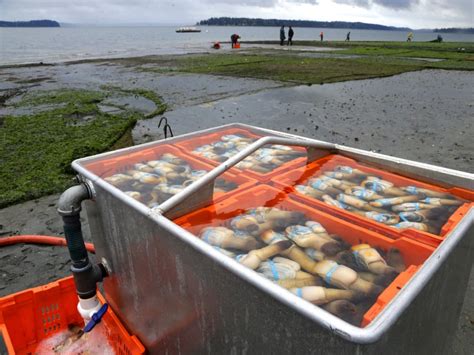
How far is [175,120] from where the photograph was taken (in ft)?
28.1

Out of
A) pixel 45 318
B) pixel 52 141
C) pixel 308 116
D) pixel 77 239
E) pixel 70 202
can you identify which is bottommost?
pixel 45 318

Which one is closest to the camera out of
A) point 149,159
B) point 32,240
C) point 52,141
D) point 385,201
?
point 385,201

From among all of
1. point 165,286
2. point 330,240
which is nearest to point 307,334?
point 330,240

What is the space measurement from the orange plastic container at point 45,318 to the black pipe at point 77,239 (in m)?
0.41

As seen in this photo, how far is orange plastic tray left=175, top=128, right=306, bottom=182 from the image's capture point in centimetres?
261

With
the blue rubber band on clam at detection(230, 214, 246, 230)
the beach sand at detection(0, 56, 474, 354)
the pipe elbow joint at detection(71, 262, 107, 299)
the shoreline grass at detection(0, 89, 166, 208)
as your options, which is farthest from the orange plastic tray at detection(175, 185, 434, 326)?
the shoreline grass at detection(0, 89, 166, 208)

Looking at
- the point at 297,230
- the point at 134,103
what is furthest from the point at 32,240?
the point at 134,103

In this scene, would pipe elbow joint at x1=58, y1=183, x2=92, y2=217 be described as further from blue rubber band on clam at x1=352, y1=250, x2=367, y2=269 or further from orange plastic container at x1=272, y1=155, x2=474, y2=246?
blue rubber band on clam at x1=352, y1=250, x2=367, y2=269

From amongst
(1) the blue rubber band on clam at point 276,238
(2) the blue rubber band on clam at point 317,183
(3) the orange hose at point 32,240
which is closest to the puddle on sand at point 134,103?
(3) the orange hose at point 32,240

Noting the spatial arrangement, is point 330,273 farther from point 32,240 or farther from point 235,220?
point 32,240

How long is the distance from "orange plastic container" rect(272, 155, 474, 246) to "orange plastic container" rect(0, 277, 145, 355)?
61.0 inches

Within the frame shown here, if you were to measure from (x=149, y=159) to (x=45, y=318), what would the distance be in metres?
1.52

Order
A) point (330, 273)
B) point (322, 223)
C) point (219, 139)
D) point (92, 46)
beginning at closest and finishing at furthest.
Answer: point (330, 273) < point (322, 223) < point (219, 139) < point (92, 46)

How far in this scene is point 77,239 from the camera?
2.44m
